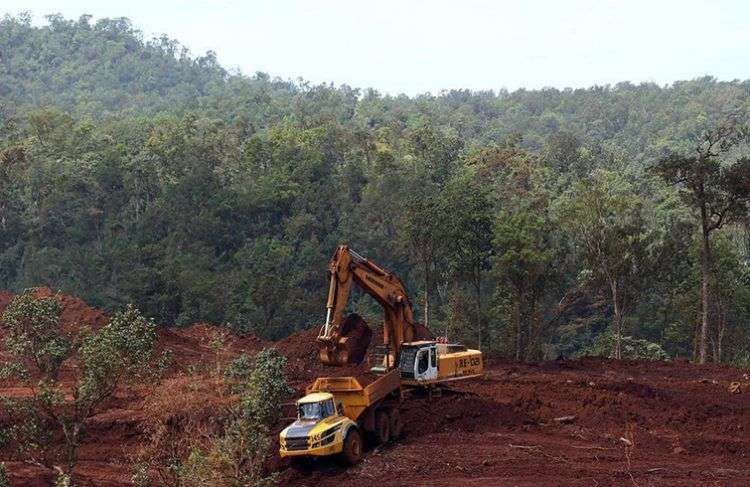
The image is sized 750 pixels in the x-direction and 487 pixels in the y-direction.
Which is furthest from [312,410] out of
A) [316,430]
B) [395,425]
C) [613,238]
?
[613,238]

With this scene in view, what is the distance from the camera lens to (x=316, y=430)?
20125 millimetres

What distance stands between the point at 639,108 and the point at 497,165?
6706 cm

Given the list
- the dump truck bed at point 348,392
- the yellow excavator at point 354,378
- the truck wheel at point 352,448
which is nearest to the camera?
the yellow excavator at point 354,378

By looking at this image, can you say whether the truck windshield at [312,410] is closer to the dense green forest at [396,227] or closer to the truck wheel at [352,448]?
the truck wheel at [352,448]

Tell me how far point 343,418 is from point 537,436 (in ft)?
18.4

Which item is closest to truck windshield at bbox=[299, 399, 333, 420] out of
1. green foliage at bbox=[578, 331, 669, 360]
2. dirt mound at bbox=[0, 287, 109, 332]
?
dirt mound at bbox=[0, 287, 109, 332]

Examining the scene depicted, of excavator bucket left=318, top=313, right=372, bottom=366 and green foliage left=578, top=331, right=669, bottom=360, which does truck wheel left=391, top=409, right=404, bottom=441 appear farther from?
green foliage left=578, top=331, right=669, bottom=360

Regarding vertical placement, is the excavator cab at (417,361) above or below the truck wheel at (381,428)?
above

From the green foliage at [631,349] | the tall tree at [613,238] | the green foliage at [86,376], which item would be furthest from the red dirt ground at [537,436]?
the green foliage at [631,349]

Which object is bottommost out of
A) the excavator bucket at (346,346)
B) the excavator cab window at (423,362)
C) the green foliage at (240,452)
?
the green foliage at (240,452)

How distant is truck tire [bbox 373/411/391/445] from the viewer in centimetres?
2242

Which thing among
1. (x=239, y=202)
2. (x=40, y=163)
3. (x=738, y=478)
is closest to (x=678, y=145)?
(x=239, y=202)

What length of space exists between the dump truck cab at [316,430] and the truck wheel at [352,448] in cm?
16

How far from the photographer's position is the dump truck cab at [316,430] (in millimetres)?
20047
